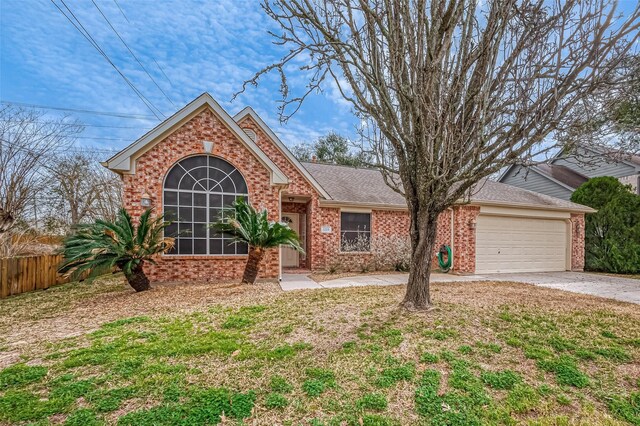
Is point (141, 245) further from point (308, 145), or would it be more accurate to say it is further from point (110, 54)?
point (308, 145)

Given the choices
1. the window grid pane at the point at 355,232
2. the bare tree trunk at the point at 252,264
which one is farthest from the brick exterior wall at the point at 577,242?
the bare tree trunk at the point at 252,264

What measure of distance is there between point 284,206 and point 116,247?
7219mm

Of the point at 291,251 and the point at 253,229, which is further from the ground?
the point at 253,229

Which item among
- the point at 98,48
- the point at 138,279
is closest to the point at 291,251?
the point at 138,279

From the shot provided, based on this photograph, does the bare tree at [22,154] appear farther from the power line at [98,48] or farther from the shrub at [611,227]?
the shrub at [611,227]

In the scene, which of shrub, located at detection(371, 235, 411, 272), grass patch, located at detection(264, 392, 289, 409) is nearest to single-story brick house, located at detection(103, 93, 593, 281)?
shrub, located at detection(371, 235, 411, 272)

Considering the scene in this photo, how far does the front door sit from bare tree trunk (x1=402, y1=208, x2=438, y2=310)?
8.30 m

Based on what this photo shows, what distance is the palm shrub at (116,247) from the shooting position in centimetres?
671

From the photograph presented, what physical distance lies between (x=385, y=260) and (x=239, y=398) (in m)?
9.85

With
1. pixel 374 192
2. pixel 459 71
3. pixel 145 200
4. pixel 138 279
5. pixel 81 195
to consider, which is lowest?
pixel 138 279

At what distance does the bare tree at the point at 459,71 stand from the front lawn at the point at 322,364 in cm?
145

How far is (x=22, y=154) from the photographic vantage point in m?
12.2

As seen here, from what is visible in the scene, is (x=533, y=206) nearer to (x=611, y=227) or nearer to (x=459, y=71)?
(x=611, y=227)

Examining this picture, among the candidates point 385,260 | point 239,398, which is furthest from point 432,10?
point 385,260
